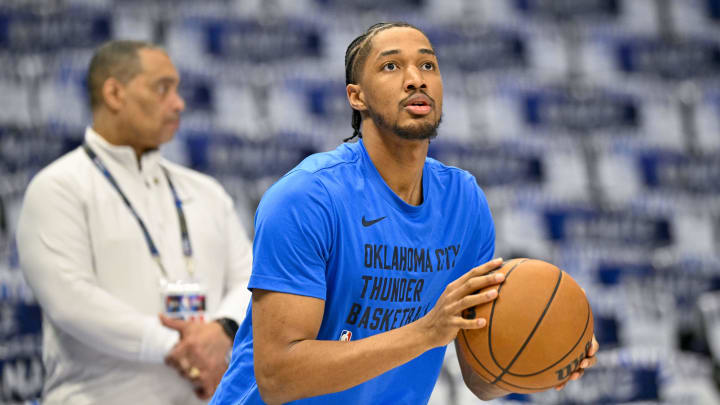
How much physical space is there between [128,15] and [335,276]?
427 cm

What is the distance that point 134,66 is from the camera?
308 centimetres

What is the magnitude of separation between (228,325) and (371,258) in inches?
43.9

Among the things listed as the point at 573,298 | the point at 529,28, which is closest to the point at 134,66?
the point at 573,298

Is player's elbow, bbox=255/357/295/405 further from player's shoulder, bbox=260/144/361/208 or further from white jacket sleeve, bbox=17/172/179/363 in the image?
white jacket sleeve, bbox=17/172/179/363

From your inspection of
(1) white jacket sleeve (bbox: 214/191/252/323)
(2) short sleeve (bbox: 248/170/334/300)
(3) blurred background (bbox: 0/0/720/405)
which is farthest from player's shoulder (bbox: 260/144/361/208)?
(3) blurred background (bbox: 0/0/720/405)

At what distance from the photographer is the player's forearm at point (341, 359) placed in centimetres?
173

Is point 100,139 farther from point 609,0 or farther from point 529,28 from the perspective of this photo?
point 609,0

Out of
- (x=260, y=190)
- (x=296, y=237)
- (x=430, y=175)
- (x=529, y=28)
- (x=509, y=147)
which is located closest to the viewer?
(x=296, y=237)

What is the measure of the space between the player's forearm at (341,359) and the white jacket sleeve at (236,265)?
126cm

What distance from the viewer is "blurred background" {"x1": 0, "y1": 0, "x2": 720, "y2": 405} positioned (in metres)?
4.80

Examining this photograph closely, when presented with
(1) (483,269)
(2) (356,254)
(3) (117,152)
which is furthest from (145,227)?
(1) (483,269)

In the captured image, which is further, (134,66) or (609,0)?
(609,0)

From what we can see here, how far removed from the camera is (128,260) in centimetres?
281

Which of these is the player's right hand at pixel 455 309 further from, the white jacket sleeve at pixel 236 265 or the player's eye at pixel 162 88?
the player's eye at pixel 162 88
